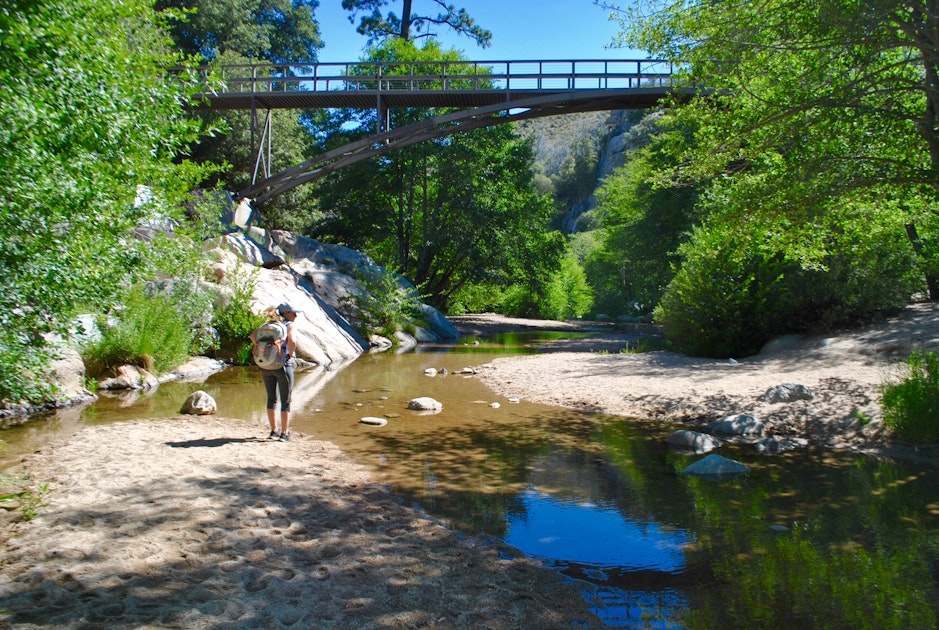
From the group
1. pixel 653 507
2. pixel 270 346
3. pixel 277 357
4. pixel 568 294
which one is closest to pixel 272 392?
pixel 277 357

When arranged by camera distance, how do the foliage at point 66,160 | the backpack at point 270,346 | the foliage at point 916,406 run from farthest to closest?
the backpack at point 270,346 < the foliage at point 916,406 < the foliage at point 66,160

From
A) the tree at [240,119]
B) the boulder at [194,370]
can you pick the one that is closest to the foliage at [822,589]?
the boulder at [194,370]

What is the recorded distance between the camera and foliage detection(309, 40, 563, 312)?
30.9 metres

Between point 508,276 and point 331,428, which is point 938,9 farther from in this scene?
point 508,276

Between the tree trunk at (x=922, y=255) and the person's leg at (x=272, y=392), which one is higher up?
the tree trunk at (x=922, y=255)

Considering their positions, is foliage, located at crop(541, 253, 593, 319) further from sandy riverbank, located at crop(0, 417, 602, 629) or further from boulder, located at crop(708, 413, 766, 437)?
sandy riverbank, located at crop(0, 417, 602, 629)

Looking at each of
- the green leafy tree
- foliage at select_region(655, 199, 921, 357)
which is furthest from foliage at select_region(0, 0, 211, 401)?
foliage at select_region(655, 199, 921, 357)

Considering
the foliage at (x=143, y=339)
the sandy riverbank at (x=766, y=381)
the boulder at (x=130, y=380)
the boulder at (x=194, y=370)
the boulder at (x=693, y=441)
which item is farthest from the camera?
the boulder at (x=194, y=370)

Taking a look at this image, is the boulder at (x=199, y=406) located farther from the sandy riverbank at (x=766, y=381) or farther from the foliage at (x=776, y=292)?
the foliage at (x=776, y=292)

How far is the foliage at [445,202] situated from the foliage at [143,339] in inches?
718

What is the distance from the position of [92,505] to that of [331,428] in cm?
401

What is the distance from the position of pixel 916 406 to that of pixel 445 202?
26.1 meters

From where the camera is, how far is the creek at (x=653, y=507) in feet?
12.7

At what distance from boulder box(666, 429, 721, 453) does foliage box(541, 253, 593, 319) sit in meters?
38.8
